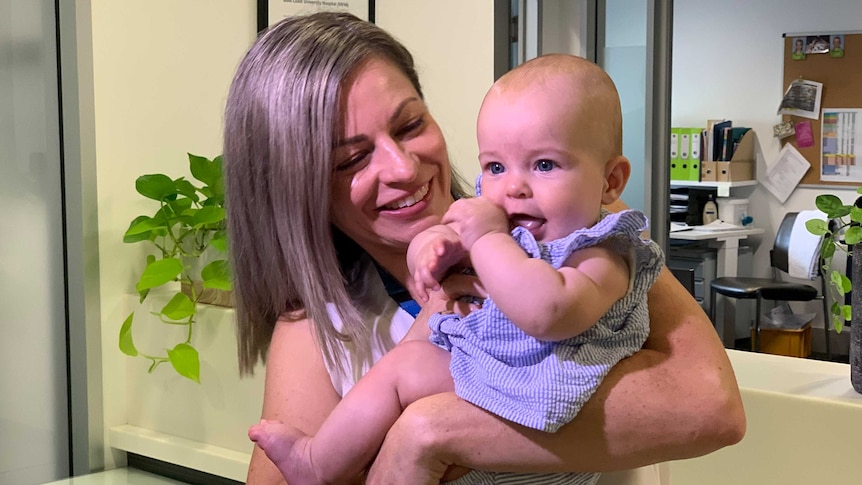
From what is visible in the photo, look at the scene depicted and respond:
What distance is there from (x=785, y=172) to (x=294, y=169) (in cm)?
576

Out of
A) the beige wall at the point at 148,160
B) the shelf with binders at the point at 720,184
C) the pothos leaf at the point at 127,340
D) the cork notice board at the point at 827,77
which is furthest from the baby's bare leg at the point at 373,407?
the cork notice board at the point at 827,77

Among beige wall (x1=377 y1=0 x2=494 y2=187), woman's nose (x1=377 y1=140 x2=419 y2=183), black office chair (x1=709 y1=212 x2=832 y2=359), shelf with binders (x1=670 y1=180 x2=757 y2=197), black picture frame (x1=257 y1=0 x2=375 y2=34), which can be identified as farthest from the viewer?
shelf with binders (x1=670 y1=180 x2=757 y2=197)

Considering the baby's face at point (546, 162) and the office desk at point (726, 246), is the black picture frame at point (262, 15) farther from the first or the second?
the office desk at point (726, 246)

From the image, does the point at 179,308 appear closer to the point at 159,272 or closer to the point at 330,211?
the point at 159,272

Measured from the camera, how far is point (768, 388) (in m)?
1.78

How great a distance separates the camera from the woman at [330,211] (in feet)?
3.79

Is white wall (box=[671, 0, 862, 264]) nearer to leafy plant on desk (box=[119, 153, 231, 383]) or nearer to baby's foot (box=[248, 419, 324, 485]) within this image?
leafy plant on desk (box=[119, 153, 231, 383])

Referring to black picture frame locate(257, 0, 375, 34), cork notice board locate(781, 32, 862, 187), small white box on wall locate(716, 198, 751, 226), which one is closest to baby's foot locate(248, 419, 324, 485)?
black picture frame locate(257, 0, 375, 34)

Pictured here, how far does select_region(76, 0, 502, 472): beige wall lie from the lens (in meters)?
2.50

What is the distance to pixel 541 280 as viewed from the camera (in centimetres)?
87

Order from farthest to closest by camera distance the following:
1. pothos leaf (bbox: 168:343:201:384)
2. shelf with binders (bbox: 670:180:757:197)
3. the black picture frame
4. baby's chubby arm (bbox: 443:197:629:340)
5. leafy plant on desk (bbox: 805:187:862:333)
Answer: shelf with binders (bbox: 670:180:757:197)
the black picture frame
pothos leaf (bbox: 168:343:201:384)
leafy plant on desk (bbox: 805:187:862:333)
baby's chubby arm (bbox: 443:197:629:340)

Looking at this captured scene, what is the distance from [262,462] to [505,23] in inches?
97.1

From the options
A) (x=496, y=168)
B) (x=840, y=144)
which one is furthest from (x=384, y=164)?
(x=840, y=144)

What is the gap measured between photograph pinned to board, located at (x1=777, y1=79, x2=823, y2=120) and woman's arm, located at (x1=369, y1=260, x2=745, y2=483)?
5634mm
